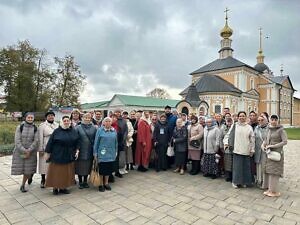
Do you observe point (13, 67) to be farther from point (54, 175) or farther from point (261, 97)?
point (261, 97)

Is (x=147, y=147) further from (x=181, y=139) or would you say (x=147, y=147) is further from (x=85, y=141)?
(x=85, y=141)

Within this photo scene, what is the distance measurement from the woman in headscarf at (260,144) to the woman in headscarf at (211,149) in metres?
0.99

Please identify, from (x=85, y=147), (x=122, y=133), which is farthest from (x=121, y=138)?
(x=85, y=147)

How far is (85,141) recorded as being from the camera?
17.5 ft

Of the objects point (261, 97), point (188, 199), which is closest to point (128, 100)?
point (261, 97)

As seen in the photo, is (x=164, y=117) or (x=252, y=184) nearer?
(x=252, y=184)

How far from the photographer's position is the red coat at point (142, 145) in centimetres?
709

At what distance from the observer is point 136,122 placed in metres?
7.34

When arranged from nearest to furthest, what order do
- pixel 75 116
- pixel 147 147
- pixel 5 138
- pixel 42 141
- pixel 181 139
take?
pixel 42 141 < pixel 75 116 < pixel 181 139 < pixel 147 147 < pixel 5 138

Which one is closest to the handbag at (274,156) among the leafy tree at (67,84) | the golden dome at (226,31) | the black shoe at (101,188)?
the black shoe at (101,188)

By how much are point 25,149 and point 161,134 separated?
3.67 m

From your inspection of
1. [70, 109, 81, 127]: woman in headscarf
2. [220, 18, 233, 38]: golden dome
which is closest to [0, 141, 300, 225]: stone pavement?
[70, 109, 81, 127]: woman in headscarf

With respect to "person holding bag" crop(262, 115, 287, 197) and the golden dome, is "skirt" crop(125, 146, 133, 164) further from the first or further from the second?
the golden dome

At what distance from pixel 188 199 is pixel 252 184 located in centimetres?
211
